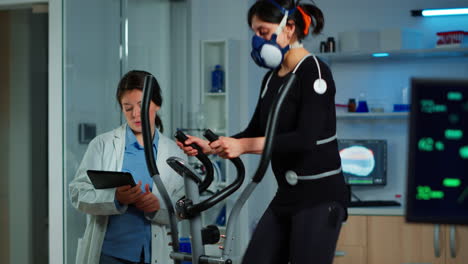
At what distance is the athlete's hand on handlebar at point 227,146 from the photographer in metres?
1.58

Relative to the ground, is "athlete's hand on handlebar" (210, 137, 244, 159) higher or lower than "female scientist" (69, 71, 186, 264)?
higher

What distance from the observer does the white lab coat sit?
2426 millimetres

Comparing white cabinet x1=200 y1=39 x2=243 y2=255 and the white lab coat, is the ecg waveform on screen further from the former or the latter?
white cabinet x1=200 y1=39 x2=243 y2=255

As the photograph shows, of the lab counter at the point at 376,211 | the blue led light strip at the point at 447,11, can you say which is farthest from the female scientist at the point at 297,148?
the blue led light strip at the point at 447,11

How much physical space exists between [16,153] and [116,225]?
1.81 m

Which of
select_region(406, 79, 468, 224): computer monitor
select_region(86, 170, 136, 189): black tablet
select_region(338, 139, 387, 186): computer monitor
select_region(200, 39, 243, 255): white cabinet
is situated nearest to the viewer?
select_region(406, 79, 468, 224): computer monitor

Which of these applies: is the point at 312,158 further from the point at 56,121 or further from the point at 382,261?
the point at 382,261

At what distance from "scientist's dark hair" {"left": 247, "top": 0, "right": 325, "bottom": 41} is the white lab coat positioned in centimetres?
93

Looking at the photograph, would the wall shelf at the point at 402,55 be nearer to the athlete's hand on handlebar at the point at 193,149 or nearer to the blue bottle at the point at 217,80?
the blue bottle at the point at 217,80

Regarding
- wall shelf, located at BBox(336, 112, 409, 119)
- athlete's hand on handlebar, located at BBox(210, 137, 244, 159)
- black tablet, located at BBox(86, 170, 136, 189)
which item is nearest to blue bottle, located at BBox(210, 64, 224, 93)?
wall shelf, located at BBox(336, 112, 409, 119)

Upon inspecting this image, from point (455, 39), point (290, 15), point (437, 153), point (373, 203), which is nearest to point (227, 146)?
point (290, 15)

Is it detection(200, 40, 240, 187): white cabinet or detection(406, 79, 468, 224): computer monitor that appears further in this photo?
detection(200, 40, 240, 187): white cabinet

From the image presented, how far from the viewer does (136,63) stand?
331cm

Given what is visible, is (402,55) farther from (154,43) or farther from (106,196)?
(106,196)
